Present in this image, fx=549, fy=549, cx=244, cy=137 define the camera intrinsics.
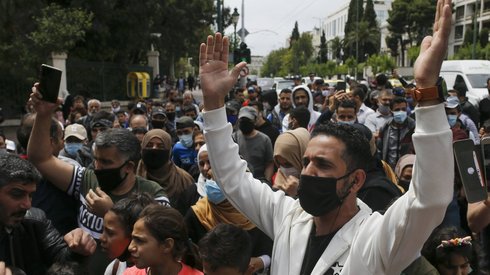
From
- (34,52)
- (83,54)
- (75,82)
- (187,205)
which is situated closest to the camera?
(187,205)

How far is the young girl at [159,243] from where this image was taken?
2.64 meters

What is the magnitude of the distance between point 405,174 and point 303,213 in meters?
2.34

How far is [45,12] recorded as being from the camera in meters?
15.4

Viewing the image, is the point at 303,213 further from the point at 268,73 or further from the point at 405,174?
the point at 268,73

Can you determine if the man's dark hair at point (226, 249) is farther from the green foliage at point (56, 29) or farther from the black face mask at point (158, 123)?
the green foliage at point (56, 29)

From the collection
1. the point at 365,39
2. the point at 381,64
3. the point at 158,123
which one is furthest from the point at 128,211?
the point at 365,39

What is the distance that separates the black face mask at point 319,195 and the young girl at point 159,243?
82cm

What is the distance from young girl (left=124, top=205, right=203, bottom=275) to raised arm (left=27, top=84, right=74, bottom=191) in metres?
0.91

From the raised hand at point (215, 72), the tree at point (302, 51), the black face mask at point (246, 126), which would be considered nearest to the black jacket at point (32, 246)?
the raised hand at point (215, 72)

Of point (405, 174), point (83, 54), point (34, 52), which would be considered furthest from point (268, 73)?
point (405, 174)

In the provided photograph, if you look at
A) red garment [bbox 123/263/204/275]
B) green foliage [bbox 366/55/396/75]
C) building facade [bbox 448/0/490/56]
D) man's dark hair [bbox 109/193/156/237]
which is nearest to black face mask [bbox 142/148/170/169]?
man's dark hair [bbox 109/193/156/237]

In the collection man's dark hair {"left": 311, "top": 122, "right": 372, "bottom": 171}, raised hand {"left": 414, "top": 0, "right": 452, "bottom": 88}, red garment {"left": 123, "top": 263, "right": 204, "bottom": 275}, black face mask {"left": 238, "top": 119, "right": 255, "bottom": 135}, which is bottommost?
red garment {"left": 123, "top": 263, "right": 204, "bottom": 275}

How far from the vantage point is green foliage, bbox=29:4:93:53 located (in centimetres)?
1466

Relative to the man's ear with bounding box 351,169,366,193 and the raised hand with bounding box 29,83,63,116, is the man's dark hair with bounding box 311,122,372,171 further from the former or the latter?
the raised hand with bounding box 29,83,63,116
